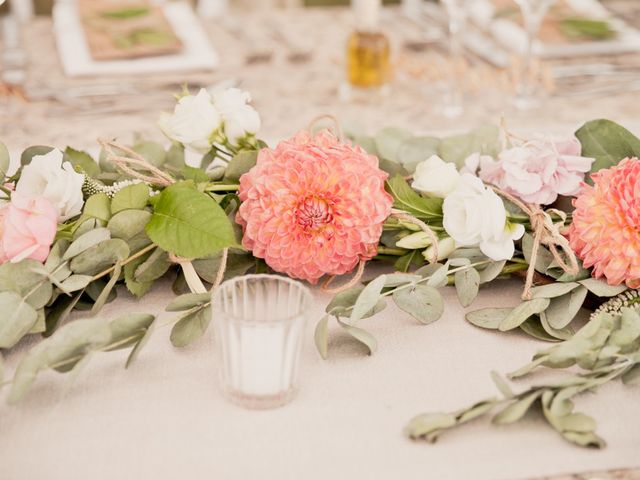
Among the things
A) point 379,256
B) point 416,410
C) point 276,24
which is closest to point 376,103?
point 276,24

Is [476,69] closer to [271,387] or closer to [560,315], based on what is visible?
[560,315]

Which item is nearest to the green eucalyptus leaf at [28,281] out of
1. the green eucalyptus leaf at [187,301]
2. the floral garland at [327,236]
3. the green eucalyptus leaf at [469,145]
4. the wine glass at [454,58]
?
the floral garland at [327,236]

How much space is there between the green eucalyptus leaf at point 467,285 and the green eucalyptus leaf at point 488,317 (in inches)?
0.5

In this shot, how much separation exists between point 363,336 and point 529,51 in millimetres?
779

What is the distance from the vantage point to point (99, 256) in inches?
32.3

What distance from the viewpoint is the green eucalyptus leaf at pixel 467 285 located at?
0.84 metres

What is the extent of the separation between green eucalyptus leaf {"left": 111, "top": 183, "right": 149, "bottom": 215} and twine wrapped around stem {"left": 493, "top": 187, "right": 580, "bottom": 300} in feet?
1.08

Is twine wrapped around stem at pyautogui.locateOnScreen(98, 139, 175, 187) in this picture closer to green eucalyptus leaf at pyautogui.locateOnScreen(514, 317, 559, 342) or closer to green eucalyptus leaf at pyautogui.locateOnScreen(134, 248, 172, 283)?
green eucalyptus leaf at pyautogui.locateOnScreen(134, 248, 172, 283)

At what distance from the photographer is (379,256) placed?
915 millimetres

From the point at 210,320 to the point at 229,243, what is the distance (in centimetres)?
8

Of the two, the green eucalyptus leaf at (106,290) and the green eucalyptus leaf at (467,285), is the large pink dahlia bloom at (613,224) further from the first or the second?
the green eucalyptus leaf at (106,290)

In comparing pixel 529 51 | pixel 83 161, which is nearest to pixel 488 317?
pixel 83 161

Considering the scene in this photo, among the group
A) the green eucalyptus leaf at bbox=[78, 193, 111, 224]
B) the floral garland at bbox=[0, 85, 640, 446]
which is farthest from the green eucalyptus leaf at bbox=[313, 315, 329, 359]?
the green eucalyptus leaf at bbox=[78, 193, 111, 224]

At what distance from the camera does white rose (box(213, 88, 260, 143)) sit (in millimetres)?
916
